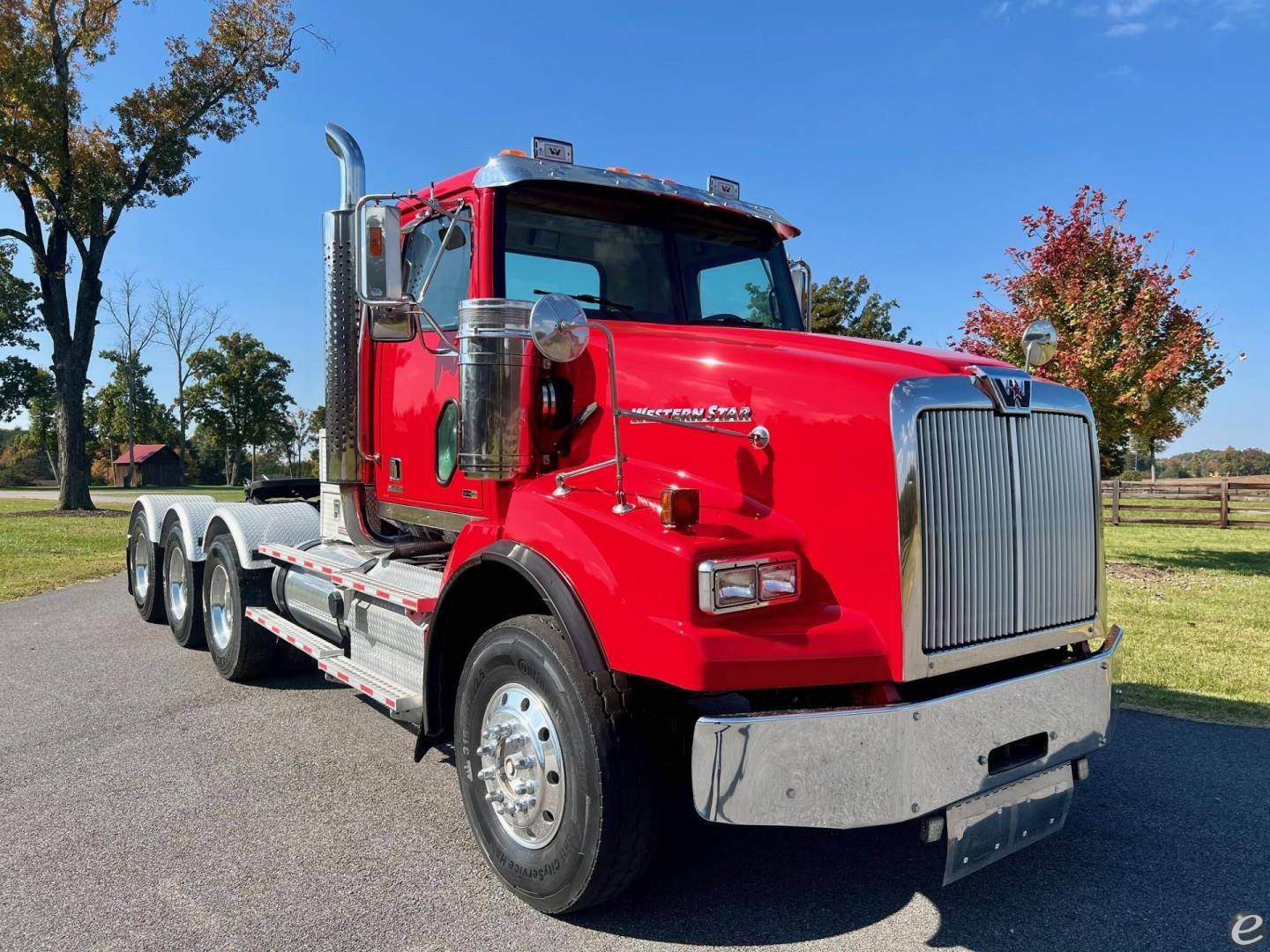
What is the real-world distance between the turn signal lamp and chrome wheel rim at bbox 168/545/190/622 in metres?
5.62

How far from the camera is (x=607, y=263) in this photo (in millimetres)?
4074

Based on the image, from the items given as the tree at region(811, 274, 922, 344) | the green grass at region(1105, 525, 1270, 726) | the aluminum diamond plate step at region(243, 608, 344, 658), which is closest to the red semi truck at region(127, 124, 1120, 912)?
the aluminum diamond plate step at region(243, 608, 344, 658)

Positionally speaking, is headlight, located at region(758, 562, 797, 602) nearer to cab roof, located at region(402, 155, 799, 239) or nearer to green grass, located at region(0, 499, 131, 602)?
cab roof, located at region(402, 155, 799, 239)

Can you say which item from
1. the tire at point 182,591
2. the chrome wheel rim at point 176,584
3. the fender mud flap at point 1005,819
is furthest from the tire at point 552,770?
the chrome wheel rim at point 176,584

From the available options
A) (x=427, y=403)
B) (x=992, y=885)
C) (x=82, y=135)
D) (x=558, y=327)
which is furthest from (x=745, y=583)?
(x=82, y=135)

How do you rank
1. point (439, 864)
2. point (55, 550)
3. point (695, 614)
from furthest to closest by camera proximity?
point (55, 550) → point (439, 864) → point (695, 614)

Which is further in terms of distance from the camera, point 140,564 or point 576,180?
point 140,564

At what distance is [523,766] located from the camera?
3.04m

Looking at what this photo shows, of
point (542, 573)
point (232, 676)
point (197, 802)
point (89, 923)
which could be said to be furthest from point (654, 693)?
point (232, 676)

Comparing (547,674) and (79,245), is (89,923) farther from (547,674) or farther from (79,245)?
(79,245)

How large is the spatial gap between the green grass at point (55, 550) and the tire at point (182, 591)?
3.54 metres

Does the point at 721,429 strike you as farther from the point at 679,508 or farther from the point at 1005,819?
the point at 1005,819

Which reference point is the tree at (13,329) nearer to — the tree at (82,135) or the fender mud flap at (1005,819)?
the tree at (82,135)

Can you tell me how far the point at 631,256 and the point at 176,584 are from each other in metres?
5.40
